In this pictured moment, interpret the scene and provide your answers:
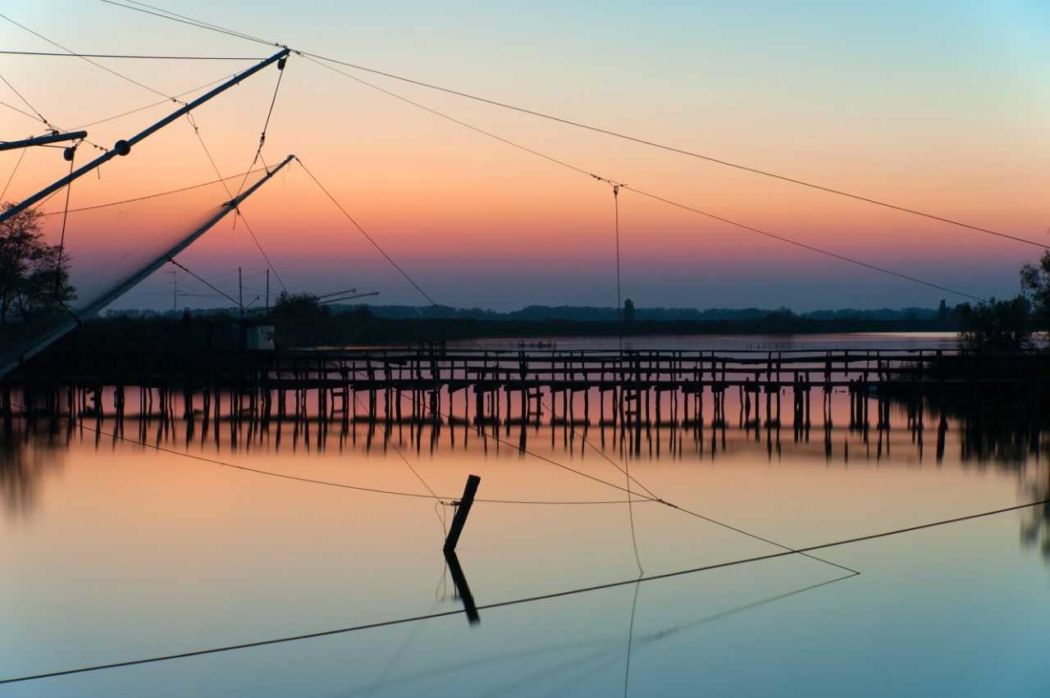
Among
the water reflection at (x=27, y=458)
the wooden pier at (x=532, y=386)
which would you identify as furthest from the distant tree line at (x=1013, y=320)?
the water reflection at (x=27, y=458)

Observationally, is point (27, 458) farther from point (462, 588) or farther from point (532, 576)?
point (532, 576)

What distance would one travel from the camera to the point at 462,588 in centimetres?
1889

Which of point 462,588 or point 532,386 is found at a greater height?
point 532,386

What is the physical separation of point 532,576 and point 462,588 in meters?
1.24

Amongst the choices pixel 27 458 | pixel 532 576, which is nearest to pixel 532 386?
pixel 27 458

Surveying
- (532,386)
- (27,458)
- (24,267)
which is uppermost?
(24,267)

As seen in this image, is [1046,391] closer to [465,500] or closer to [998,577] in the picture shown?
[998,577]

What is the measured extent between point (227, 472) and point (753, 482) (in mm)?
13286

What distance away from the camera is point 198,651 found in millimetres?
15688

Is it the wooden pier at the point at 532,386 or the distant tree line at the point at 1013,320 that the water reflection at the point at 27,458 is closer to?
the wooden pier at the point at 532,386

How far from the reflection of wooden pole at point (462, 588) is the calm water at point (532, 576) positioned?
17 cm

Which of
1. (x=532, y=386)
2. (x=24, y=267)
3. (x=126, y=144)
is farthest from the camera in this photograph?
(x=24, y=267)

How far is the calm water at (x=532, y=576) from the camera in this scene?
585 inches

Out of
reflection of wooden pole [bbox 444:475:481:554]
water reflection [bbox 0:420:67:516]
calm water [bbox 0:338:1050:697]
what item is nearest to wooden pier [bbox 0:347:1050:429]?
water reflection [bbox 0:420:67:516]
